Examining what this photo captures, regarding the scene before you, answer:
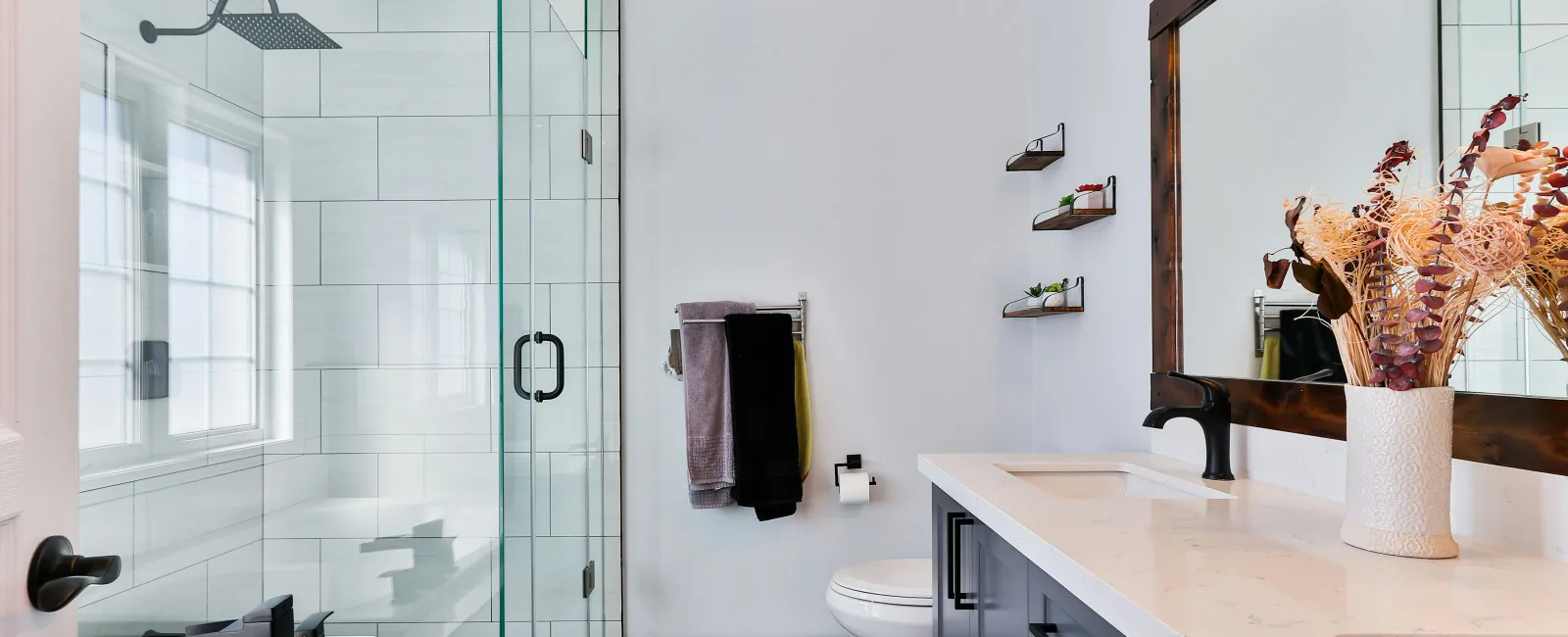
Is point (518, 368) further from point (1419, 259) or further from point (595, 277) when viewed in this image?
point (1419, 259)

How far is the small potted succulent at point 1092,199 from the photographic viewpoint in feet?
6.12

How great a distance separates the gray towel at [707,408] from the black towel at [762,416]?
35mm

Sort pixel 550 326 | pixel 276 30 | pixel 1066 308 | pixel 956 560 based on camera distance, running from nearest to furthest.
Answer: pixel 276 30
pixel 956 560
pixel 550 326
pixel 1066 308

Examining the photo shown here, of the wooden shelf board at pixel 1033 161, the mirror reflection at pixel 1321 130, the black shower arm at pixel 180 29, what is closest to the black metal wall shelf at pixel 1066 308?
the wooden shelf board at pixel 1033 161

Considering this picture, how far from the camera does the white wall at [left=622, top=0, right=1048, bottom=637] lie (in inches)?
92.4

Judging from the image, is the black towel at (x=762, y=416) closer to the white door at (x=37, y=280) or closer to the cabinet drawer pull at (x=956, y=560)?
the cabinet drawer pull at (x=956, y=560)

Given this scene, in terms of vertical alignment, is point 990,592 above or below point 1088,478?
below

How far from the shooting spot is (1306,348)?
1.18 m

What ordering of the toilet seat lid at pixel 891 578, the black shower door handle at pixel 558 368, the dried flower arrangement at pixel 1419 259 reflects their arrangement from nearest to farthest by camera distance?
the dried flower arrangement at pixel 1419 259
the black shower door handle at pixel 558 368
the toilet seat lid at pixel 891 578

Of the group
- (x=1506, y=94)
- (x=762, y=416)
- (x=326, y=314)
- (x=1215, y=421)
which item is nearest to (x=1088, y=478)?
(x=1215, y=421)

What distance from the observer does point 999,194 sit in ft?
7.88

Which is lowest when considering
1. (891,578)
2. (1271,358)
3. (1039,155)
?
(891,578)

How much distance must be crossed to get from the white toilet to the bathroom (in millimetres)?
58

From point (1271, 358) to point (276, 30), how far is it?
160 centimetres
